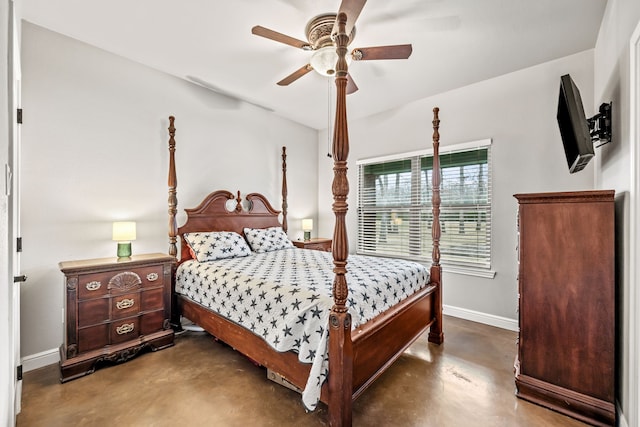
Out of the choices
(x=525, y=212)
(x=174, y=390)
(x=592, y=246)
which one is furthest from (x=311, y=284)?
(x=592, y=246)

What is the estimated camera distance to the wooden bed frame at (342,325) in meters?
1.60

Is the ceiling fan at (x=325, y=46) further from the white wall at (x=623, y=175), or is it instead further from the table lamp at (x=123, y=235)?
the table lamp at (x=123, y=235)

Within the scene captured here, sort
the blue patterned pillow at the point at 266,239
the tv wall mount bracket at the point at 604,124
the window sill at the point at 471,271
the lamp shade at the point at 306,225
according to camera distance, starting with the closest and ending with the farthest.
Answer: the tv wall mount bracket at the point at 604,124 → the window sill at the point at 471,271 → the blue patterned pillow at the point at 266,239 → the lamp shade at the point at 306,225

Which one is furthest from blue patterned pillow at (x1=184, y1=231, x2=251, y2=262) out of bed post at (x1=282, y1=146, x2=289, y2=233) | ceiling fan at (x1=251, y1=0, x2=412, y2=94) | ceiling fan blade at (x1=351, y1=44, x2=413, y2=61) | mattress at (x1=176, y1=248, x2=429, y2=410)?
ceiling fan blade at (x1=351, y1=44, x2=413, y2=61)

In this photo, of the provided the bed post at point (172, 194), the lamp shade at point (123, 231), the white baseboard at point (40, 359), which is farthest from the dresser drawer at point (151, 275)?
the white baseboard at point (40, 359)

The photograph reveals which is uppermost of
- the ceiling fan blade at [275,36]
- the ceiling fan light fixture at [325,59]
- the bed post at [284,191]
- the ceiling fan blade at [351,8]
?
the ceiling fan blade at [275,36]

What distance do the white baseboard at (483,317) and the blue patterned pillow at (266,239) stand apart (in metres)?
2.26

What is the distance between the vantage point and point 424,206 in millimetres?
3885

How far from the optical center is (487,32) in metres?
2.45

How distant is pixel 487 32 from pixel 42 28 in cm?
382

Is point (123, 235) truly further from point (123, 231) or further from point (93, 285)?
point (93, 285)

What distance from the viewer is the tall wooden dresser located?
1.72 meters

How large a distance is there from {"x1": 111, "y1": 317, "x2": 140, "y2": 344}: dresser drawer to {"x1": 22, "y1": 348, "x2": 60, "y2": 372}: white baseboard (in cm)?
59

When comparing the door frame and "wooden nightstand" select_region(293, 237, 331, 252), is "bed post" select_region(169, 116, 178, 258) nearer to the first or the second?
"wooden nightstand" select_region(293, 237, 331, 252)
